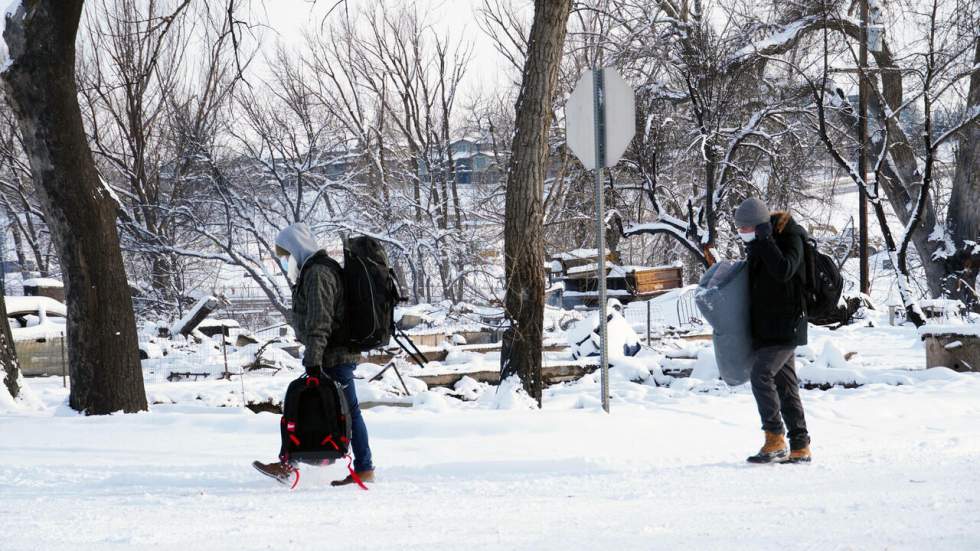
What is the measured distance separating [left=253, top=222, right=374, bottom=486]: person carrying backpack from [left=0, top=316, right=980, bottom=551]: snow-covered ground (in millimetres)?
251

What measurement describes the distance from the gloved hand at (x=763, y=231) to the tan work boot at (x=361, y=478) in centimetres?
254

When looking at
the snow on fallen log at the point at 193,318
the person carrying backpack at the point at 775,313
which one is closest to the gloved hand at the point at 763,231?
the person carrying backpack at the point at 775,313

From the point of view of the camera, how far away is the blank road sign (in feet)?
22.7

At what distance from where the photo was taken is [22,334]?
15.0 metres

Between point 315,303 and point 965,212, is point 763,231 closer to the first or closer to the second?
point 315,303

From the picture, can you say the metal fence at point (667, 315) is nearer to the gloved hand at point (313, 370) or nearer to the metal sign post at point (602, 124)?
the metal sign post at point (602, 124)

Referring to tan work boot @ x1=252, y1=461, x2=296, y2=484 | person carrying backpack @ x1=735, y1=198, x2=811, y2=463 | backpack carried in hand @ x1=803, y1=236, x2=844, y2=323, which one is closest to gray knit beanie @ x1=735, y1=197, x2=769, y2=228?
person carrying backpack @ x1=735, y1=198, x2=811, y2=463

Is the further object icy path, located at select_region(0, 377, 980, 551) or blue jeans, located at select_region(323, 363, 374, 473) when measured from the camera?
blue jeans, located at select_region(323, 363, 374, 473)

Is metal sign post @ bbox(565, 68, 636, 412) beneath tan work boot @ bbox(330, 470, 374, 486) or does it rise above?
above

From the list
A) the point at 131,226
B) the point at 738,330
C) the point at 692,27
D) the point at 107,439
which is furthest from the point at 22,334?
the point at 692,27

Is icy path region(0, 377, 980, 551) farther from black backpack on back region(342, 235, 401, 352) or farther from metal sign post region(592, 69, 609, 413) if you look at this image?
black backpack on back region(342, 235, 401, 352)

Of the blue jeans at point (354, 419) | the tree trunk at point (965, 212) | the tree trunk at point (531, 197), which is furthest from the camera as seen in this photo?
the tree trunk at point (965, 212)

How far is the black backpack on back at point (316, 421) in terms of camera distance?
16.3 ft

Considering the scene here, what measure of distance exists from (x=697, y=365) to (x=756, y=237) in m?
5.79
